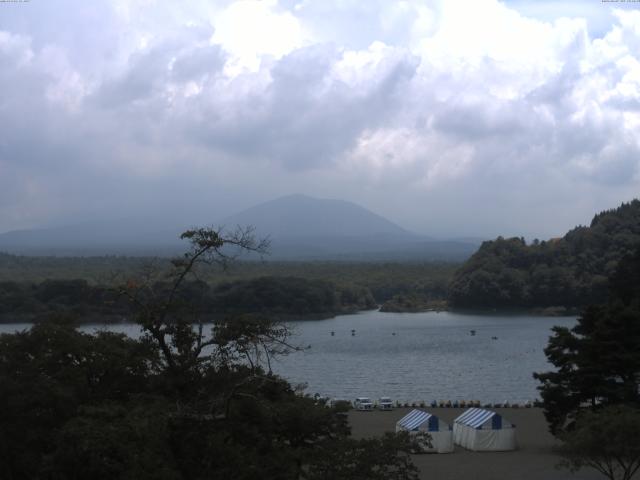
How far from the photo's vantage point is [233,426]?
7.44 metres

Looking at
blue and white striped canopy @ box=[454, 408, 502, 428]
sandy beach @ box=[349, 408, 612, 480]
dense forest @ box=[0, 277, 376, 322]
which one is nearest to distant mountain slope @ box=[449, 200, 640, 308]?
dense forest @ box=[0, 277, 376, 322]

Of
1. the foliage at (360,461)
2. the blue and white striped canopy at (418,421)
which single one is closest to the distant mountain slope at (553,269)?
the blue and white striped canopy at (418,421)

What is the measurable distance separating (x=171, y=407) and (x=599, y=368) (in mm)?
9742

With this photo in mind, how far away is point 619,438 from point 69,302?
1552 inches

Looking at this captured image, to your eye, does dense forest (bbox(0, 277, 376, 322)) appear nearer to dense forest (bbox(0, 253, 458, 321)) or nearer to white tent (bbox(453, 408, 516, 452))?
dense forest (bbox(0, 253, 458, 321))

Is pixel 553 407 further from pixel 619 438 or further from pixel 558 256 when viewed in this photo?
pixel 558 256

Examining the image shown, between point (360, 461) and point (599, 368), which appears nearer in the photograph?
point (360, 461)

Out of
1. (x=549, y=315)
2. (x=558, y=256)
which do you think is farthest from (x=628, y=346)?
(x=558, y=256)

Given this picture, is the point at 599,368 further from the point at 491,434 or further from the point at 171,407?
the point at 171,407

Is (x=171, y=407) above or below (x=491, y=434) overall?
above

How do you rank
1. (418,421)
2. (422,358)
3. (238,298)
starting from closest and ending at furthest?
(418,421) → (422,358) → (238,298)

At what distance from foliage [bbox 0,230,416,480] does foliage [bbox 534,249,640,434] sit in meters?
6.73

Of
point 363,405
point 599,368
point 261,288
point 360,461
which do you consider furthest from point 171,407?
point 261,288

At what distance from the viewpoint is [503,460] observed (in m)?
15.0
